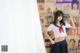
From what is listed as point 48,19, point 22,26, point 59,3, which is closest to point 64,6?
point 59,3

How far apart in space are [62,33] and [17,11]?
553 mm

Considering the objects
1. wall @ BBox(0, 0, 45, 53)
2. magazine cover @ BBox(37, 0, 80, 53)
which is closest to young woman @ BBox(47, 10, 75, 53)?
magazine cover @ BBox(37, 0, 80, 53)

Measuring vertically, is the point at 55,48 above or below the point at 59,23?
below

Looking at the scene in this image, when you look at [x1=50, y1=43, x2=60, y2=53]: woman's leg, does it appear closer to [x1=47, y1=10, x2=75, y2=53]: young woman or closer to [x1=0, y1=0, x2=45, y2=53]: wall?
[x1=47, y1=10, x2=75, y2=53]: young woman

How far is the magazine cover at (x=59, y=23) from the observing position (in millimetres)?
1896

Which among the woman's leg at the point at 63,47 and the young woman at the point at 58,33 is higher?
the young woman at the point at 58,33

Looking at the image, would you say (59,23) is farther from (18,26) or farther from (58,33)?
(18,26)

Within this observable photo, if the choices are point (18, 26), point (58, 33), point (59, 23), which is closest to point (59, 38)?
point (58, 33)

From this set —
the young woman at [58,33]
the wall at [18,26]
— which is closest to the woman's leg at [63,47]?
the young woman at [58,33]

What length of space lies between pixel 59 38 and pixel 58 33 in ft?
0.19

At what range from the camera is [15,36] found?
168 centimetres

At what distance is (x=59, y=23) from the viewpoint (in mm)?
1908

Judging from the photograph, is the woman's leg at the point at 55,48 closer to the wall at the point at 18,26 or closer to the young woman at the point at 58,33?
the young woman at the point at 58,33

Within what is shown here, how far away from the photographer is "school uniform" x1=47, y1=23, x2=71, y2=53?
1894 millimetres
